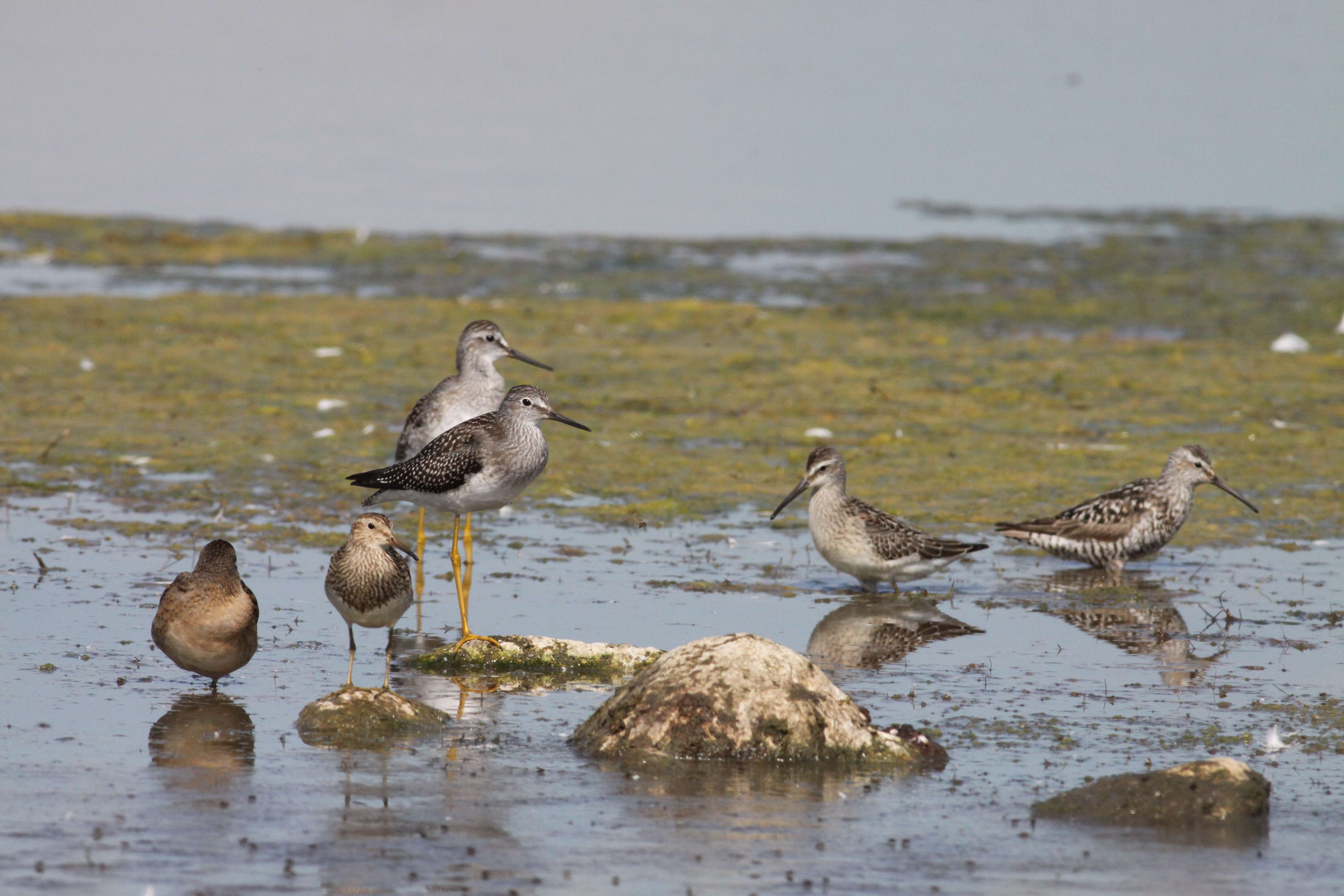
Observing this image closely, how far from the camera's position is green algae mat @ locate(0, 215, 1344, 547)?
1455 centimetres

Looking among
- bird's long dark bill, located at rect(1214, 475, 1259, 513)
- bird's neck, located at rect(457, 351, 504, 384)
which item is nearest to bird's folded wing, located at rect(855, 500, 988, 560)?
bird's long dark bill, located at rect(1214, 475, 1259, 513)

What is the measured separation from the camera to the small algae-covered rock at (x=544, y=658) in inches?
381

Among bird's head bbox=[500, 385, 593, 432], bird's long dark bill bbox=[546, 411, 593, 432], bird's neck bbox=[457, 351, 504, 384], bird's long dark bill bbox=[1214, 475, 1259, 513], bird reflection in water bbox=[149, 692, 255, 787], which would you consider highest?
bird's neck bbox=[457, 351, 504, 384]

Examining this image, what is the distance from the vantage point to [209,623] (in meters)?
8.88

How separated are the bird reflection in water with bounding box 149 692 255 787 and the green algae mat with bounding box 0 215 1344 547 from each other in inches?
149

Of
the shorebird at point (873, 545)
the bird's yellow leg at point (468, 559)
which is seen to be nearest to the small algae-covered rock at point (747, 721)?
the bird's yellow leg at point (468, 559)

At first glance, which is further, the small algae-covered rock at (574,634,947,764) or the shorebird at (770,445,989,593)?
the shorebird at (770,445,989,593)

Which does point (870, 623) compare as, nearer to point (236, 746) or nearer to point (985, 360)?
point (236, 746)

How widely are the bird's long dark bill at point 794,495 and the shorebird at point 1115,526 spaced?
150 cm

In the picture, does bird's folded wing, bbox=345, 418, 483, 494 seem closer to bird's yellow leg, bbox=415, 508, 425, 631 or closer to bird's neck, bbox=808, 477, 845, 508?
bird's yellow leg, bbox=415, 508, 425, 631

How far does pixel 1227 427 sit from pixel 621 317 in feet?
26.0

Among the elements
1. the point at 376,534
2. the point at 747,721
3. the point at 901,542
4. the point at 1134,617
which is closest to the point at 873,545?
the point at 901,542

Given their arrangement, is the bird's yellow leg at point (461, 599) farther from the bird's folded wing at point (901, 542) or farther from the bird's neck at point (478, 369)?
the bird's folded wing at point (901, 542)

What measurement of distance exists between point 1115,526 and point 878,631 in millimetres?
2636
